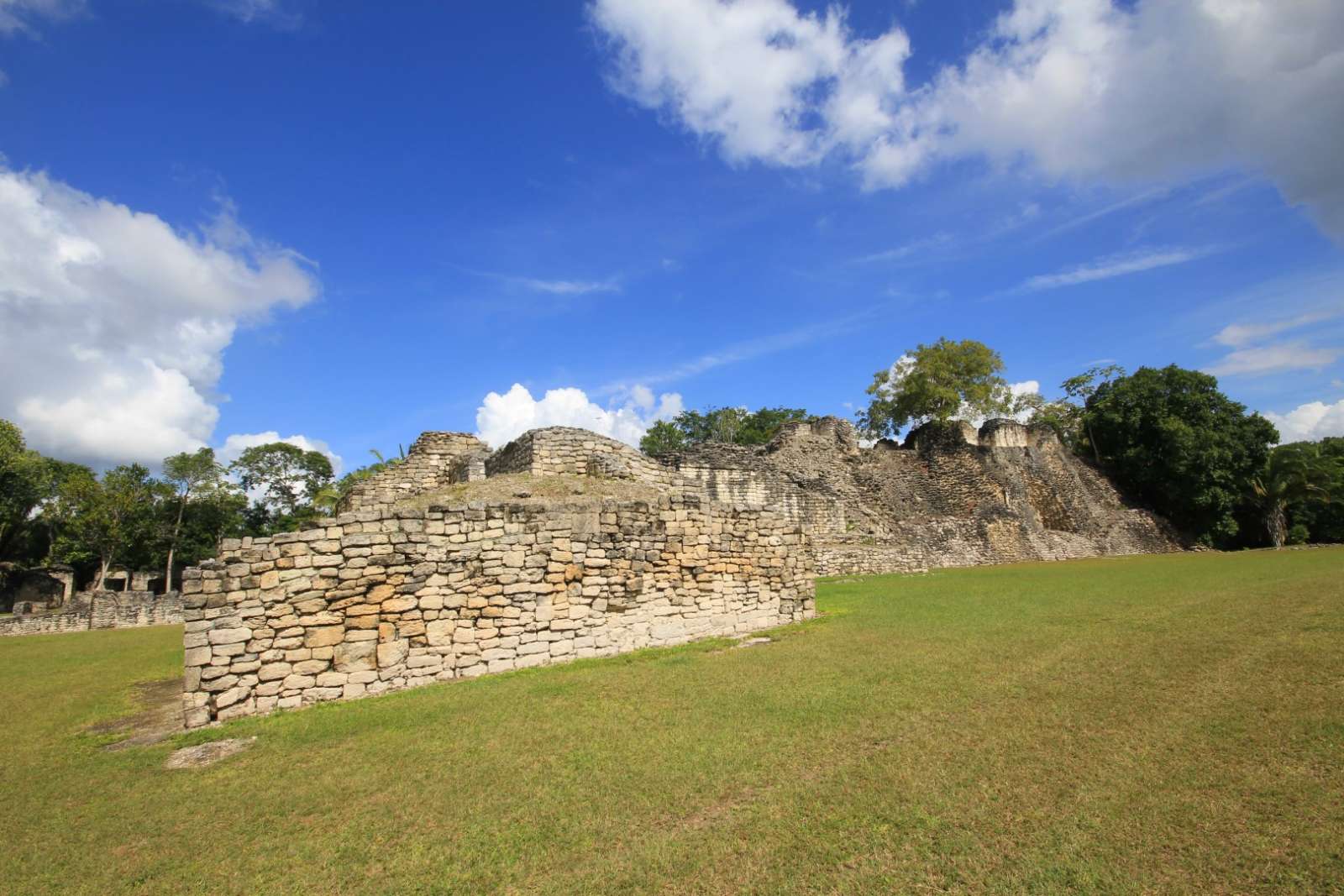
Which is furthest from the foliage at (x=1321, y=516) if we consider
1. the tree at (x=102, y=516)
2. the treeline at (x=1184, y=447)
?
the tree at (x=102, y=516)

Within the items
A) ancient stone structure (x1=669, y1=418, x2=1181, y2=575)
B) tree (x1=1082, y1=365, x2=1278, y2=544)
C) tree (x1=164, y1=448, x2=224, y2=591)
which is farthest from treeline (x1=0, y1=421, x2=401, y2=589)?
tree (x1=1082, y1=365, x2=1278, y2=544)

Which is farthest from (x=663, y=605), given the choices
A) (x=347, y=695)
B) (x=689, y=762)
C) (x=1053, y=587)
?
(x=1053, y=587)

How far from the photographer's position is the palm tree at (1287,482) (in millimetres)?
32406

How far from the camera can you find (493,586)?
8.60 m

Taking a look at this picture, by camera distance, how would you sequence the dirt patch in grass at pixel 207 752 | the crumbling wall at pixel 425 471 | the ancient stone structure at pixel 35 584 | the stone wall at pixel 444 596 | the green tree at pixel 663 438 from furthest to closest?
the green tree at pixel 663 438, the ancient stone structure at pixel 35 584, the crumbling wall at pixel 425 471, the stone wall at pixel 444 596, the dirt patch in grass at pixel 207 752

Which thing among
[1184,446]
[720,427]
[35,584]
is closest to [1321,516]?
[1184,446]

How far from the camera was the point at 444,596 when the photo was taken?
8266 mm

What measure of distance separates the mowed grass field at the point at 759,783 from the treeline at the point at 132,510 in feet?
79.7

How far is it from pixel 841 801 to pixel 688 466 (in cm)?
1875

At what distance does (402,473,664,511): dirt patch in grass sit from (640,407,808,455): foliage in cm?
4429

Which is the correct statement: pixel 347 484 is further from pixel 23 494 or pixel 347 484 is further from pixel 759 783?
pixel 759 783

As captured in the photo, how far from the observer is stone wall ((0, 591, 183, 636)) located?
2221 centimetres

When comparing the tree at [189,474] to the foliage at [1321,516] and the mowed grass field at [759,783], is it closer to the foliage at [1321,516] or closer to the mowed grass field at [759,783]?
the mowed grass field at [759,783]

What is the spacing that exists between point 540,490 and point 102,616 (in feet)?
69.4
